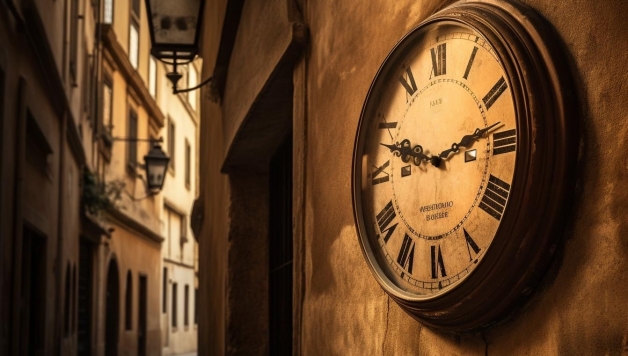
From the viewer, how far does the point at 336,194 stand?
292 cm

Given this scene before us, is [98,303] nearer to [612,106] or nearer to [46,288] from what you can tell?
[46,288]

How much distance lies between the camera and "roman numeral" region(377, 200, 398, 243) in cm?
221

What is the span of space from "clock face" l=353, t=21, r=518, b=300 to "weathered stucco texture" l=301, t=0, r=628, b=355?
0.14 meters

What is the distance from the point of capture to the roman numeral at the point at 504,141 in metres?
1.67

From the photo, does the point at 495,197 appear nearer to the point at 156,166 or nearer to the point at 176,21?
the point at 176,21

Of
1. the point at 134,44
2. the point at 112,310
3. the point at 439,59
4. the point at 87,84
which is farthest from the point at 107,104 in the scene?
the point at 439,59

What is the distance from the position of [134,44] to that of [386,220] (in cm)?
1972

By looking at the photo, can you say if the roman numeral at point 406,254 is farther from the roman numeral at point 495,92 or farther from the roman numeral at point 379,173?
the roman numeral at point 495,92

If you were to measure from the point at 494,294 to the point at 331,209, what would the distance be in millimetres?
1328

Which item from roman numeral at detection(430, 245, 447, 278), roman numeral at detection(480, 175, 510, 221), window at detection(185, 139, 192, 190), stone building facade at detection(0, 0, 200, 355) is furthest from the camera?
window at detection(185, 139, 192, 190)

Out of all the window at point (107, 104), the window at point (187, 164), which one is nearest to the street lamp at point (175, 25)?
the window at point (107, 104)

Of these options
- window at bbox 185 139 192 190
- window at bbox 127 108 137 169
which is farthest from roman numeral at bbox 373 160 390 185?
window at bbox 185 139 192 190

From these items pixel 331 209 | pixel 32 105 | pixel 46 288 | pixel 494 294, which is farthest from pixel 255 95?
pixel 46 288

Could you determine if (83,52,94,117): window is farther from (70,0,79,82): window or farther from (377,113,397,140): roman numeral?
(377,113,397,140): roman numeral
